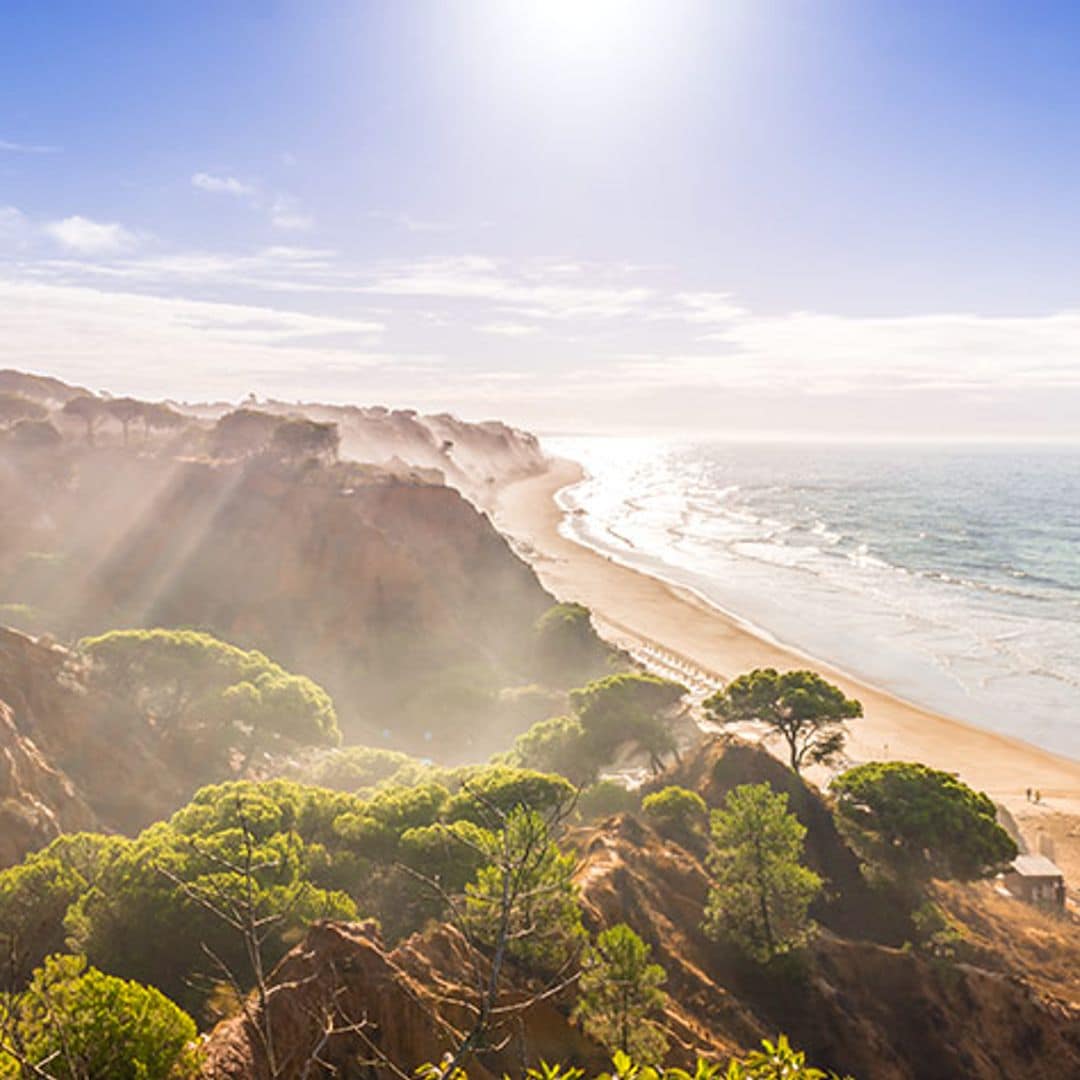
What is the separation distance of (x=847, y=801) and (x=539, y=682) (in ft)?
86.7

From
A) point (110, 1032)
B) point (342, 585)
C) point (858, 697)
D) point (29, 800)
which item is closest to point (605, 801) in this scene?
point (29, 800)

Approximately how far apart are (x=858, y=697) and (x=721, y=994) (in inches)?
1618

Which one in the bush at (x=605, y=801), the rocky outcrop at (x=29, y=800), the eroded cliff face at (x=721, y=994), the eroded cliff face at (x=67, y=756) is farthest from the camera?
the bush at (x=605, y=801)

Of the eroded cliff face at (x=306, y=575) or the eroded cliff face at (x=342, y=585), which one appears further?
the eroded cliff face at (x=342, y=585)

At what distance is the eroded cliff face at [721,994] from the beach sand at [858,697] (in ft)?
53.1

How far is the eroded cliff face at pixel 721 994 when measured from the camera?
1513 centimetres

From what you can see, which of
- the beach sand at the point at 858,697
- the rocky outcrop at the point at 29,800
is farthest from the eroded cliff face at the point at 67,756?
the beach sand at the point at 858,697

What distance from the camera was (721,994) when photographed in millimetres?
22000

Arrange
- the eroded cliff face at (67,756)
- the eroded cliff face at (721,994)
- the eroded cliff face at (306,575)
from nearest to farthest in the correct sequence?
1. the eroded cliff face at (721,994)
2. the eroded cliff face at (67,756)
3. the eroded cliff face at (306,575)

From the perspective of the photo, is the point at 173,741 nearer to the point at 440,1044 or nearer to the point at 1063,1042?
the point at 440,1044

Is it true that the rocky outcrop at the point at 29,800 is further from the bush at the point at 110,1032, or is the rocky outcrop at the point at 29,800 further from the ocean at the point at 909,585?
the ocean at the point at 909,585

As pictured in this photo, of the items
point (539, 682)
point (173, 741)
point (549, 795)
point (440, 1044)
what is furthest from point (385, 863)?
point (539, 682)

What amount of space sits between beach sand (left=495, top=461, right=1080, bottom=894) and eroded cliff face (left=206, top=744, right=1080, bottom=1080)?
637 inches

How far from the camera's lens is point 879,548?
121688mm
